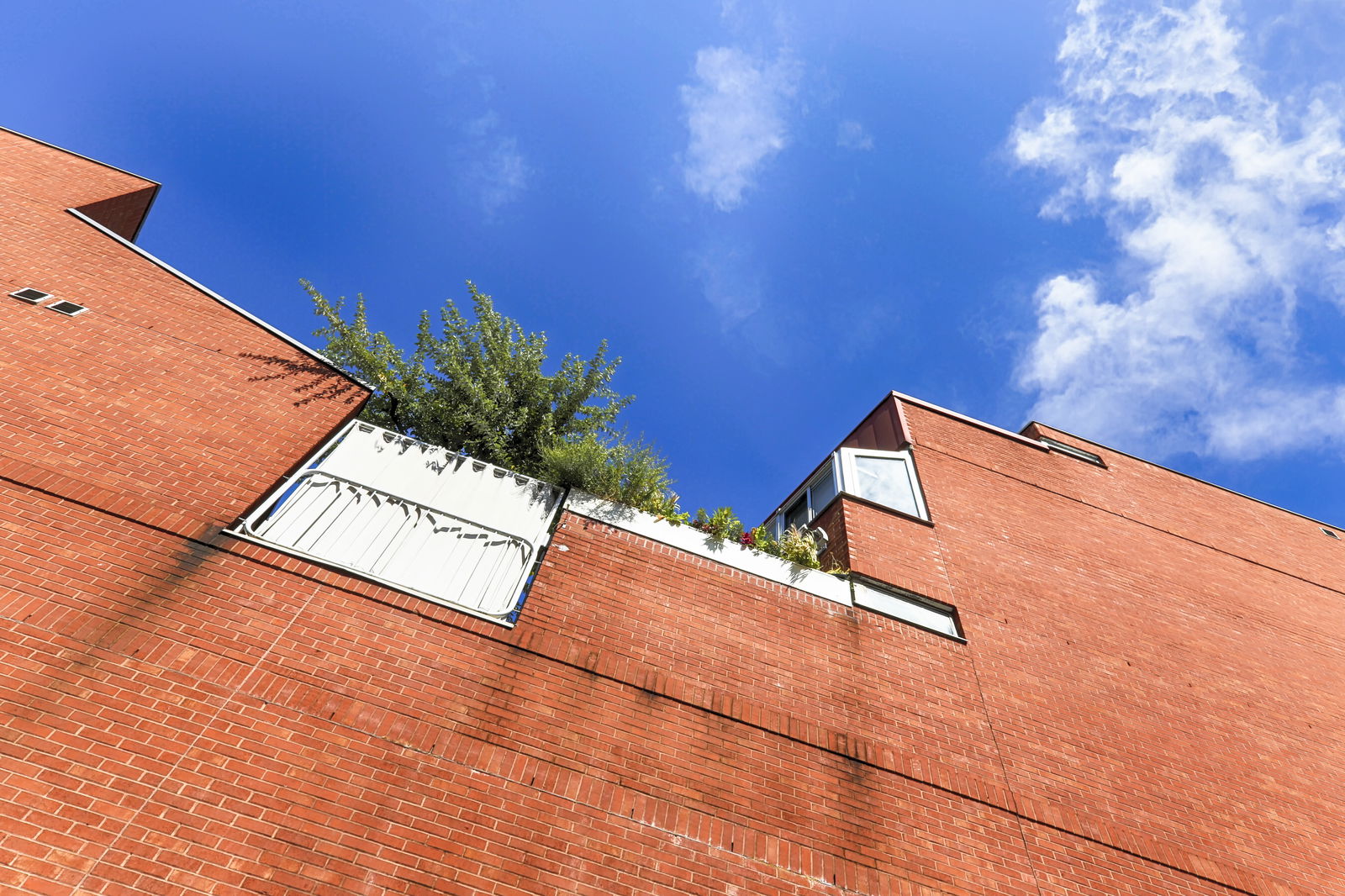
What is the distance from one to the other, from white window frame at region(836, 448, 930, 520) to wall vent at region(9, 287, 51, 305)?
32.4 ft

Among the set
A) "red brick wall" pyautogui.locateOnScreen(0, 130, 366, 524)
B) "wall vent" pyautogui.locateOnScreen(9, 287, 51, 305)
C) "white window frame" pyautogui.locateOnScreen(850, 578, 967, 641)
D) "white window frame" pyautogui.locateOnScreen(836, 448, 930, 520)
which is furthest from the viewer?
"white window frame" pyautogui.locateOnScreen(836, 448, 930, 520)

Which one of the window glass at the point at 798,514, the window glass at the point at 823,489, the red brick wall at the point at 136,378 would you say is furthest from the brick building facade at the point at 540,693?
the window glass at the point at 798,514

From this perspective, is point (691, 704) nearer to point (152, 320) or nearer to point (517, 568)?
point (517, 568)

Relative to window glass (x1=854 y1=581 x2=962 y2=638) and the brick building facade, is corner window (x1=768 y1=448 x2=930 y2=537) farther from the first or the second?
window glass (x1=854 y1=581 x2=962 y2=638)

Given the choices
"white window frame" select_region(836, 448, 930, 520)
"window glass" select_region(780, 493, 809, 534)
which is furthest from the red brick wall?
"window glass" select_region(780, 493, 809, 534)

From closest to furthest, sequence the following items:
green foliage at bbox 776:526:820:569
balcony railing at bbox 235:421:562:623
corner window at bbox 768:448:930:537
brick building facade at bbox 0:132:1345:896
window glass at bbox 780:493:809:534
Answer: brick building facade at bbox 0:132:1345:896 → balcony railing at bbox 235:421:562:623 → green foliage at bbox 776:526:820:569 → corner window at bbox 768:448:930:537 → window glass at bbox 780:493:809:534

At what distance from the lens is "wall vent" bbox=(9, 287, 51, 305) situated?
22.2 feet

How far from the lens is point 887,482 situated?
972 centimetres

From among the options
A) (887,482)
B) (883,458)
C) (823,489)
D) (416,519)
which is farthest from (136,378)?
(883,458)

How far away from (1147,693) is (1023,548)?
228cm

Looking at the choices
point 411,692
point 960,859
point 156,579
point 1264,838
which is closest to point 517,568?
point 411,692

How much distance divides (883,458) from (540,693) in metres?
7.01

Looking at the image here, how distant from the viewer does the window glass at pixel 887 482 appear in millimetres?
9312

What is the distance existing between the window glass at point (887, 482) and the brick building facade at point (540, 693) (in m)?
0.14
